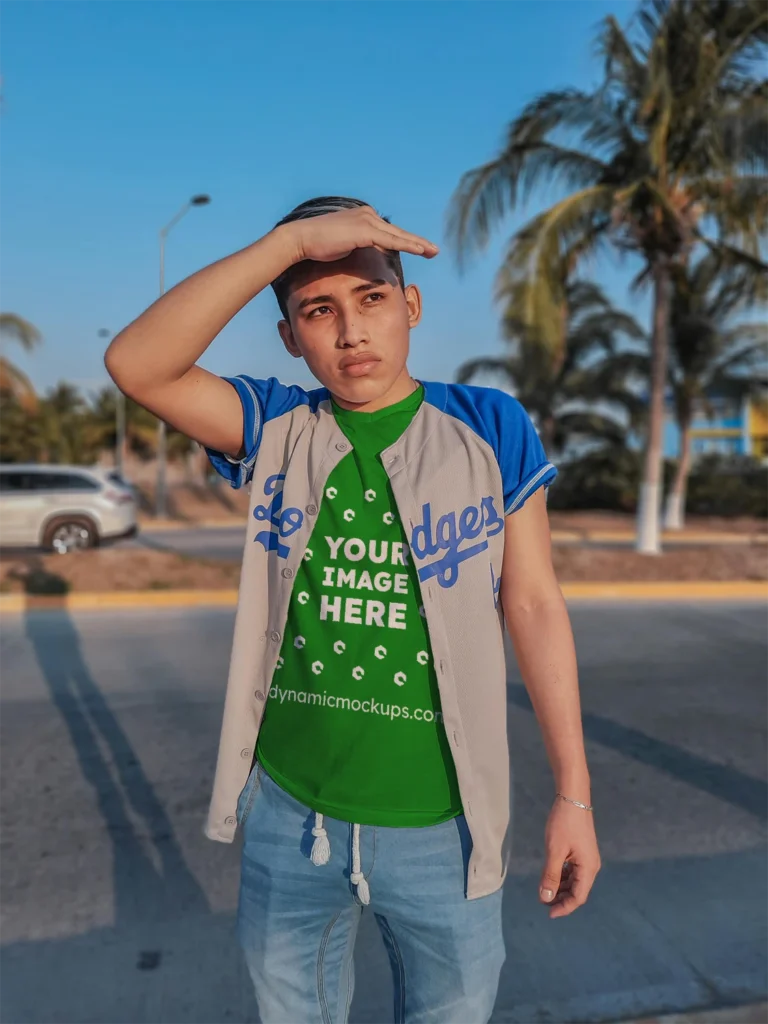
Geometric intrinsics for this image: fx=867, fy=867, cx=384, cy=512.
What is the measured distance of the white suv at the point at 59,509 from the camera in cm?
1354

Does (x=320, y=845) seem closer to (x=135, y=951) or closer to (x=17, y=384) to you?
(x=135, y=951)

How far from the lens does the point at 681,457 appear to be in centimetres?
2136

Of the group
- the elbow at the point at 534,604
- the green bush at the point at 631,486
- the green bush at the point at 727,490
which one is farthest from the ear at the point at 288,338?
the green bush at the point at 727,490

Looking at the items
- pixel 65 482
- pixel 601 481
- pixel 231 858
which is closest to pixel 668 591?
pixel 231 858

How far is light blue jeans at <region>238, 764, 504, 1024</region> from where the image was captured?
1.38 metres

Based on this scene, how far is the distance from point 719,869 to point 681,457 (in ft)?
63.0

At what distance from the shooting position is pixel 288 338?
1553 mm

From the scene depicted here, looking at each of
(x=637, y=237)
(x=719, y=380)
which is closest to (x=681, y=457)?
(x=719, y=380)

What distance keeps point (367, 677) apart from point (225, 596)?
8419mm

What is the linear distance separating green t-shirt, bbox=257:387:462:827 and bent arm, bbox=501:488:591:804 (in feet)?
0.61

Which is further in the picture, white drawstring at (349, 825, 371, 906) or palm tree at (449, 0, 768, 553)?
palm tree at (449, 0, 768, 553)

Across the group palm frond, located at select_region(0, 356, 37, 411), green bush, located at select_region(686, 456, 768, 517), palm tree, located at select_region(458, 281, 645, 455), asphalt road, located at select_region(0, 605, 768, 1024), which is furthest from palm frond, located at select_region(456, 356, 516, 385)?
asphalt road, located at select_region(0, 605, 768, 1024)

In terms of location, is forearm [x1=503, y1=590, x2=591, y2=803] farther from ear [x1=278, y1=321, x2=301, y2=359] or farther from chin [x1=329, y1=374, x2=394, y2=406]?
ear [x1=278, y1=321, x2=301, y2=359]

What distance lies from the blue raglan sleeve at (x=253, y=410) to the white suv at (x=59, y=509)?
12664mm
